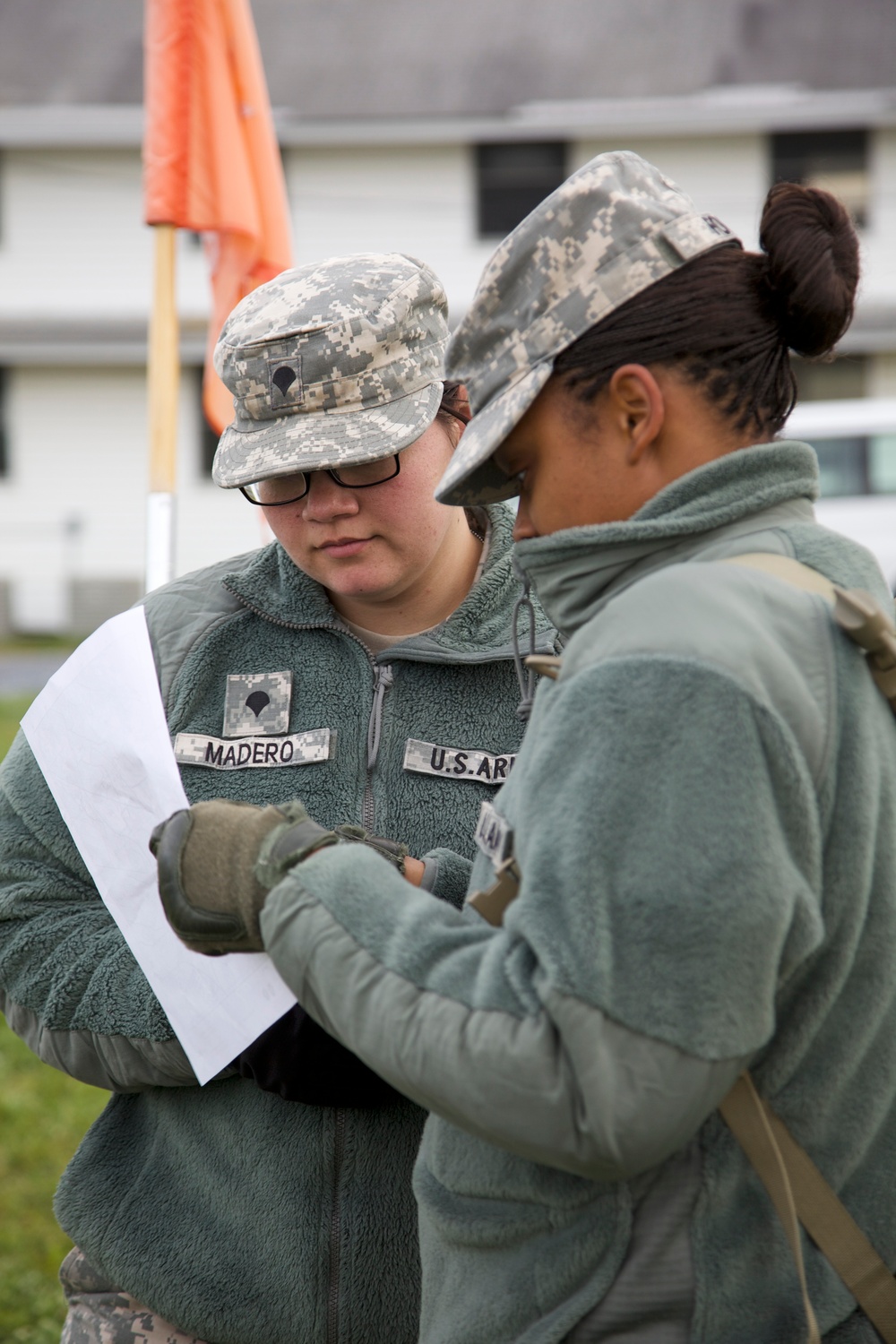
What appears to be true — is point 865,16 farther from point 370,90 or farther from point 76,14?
point 76,14

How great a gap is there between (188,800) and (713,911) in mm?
1060

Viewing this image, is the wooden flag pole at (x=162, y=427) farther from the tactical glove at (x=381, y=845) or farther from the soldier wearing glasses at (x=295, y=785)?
the tactical glove at (x=381, y=845)

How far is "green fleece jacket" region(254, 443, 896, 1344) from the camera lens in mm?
1094

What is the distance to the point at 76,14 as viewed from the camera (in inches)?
727

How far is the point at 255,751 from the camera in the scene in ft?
6.64

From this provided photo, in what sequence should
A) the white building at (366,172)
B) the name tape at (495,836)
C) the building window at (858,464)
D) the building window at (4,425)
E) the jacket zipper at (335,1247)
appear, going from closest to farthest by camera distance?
the name tape at (495,836)
the jacket zipper at (335,1247)
the building window at (858,464)
the white building at (366,172)
the building window at (4,425)

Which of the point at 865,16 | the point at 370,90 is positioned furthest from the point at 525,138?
the point at 865,16

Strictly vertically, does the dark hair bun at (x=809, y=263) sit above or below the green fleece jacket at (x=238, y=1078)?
above

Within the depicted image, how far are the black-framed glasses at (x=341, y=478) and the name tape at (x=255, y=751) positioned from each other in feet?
1.13

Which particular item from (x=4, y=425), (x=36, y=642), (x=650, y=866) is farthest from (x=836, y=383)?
A: (x=650, y=866)

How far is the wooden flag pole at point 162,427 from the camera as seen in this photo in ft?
11.1

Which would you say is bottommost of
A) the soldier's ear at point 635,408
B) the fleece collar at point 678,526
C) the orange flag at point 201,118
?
the fleece collar at point 678,526

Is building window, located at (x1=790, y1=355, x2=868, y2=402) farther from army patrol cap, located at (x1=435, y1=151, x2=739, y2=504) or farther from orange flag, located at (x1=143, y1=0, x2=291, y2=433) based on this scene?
army patrol cap, located at (x1=435, y1=151, x2=739, y2=504)

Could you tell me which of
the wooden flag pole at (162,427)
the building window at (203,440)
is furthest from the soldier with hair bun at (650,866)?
the building window at (203,440)
